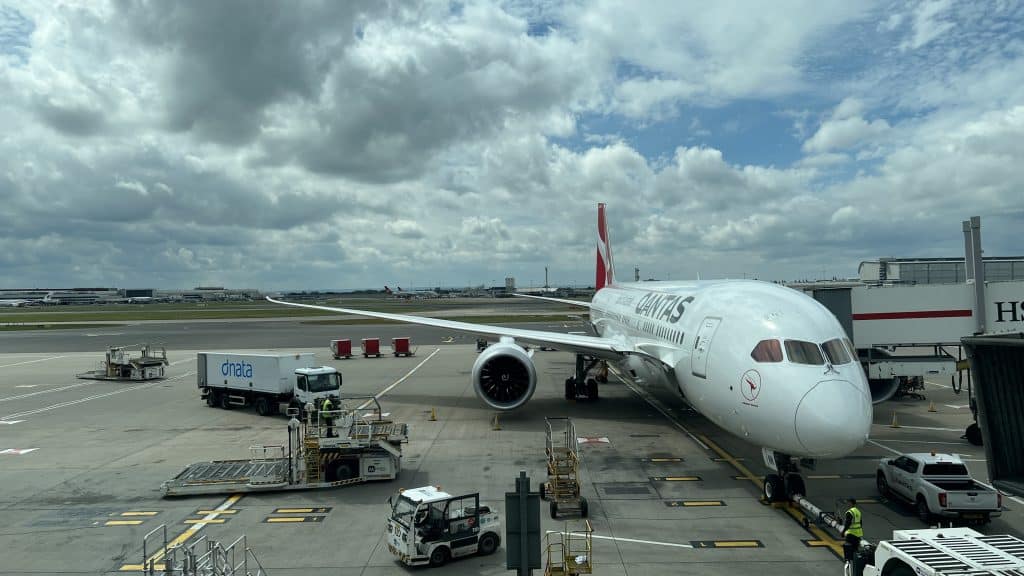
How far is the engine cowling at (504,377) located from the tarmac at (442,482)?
43.8 inches

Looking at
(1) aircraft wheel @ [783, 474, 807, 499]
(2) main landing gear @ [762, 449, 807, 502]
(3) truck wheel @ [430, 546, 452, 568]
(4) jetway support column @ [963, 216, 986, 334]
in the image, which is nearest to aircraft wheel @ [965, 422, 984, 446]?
(4) jetway support column @ [963, 216, 986, 334]

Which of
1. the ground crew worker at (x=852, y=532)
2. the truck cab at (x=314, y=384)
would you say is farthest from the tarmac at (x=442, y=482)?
the truck cab at (x=314, y=384)

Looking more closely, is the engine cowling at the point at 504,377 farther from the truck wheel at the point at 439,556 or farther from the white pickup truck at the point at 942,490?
the white pickup truck at the point at 942,490

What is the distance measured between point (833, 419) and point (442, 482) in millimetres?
9708

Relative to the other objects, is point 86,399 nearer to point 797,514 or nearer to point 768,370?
point 768,370

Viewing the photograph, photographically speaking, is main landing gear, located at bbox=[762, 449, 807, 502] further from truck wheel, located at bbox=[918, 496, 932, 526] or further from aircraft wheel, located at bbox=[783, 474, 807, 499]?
truck wheel, located at bbox=[918, 496, 932, 526]

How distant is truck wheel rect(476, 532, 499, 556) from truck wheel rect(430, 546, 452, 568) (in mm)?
745

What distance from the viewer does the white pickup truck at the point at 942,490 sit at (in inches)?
520

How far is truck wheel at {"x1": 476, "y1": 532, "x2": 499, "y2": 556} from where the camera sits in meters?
12.5

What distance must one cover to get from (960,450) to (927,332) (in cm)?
454

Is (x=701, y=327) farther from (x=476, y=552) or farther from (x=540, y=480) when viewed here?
(x=476, y=552)

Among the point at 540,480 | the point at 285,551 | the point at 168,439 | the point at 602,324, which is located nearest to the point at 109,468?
the point at 168,439

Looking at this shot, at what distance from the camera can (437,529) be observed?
12000mm

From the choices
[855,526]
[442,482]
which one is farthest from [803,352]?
[442,482]
